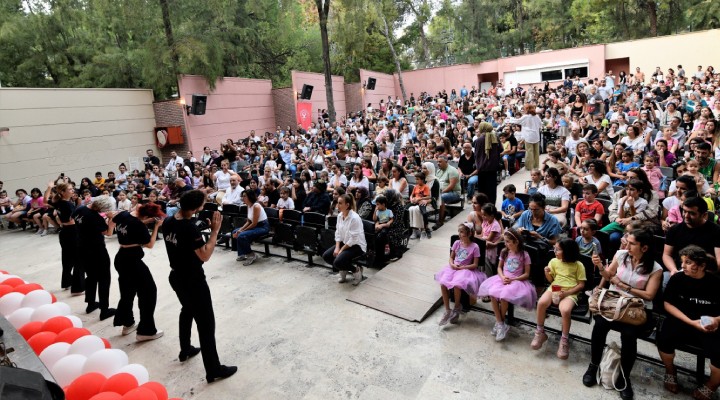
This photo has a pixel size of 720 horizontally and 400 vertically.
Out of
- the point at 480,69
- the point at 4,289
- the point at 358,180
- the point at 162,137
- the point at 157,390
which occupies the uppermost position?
the point at 480,69

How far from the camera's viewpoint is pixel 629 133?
26.3 feet

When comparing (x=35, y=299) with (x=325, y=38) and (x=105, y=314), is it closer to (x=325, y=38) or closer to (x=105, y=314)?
(x=105, y=314)

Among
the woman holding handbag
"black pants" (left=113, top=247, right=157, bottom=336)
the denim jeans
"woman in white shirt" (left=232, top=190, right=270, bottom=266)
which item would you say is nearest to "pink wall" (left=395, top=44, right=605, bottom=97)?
"woman in white shirt" (left=232, top=190, right=270, bottom=266)

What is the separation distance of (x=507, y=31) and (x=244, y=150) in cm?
2869

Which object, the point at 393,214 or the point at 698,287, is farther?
the point at 393,214

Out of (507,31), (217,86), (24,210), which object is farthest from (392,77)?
(24,210)

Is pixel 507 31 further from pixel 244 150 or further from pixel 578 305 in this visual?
pixel 578 305

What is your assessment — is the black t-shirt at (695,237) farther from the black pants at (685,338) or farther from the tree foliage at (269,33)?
the tree foliage at (269,33)

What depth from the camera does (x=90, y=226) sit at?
548 centimetres

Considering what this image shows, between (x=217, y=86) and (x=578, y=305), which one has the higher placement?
(x=217, y=86)

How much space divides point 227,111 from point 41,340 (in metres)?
16.9

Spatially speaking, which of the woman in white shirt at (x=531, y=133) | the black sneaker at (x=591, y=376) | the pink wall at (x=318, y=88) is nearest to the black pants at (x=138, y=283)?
the black sneaker at (x=591, y=376)

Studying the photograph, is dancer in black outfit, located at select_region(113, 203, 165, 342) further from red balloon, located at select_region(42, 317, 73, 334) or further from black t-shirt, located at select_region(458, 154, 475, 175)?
black t-shirt, located at select_region(458, 154, 475, 175)

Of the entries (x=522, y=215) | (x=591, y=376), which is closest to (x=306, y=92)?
(x=522, y=215)
